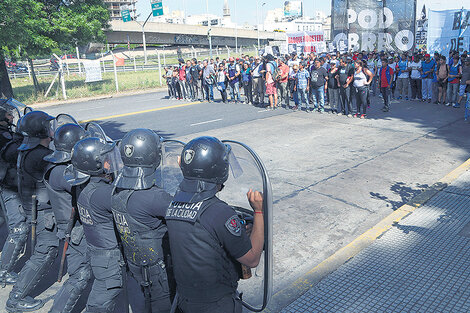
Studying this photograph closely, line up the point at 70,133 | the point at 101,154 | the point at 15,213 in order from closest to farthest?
the point at 101,154 < the point at 70,133 < the point at 15,213

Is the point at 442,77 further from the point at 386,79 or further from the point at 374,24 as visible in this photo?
the point at 374,24

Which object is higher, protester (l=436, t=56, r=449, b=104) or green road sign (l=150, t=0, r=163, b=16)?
green road sign (l=150, t=0, r=163, b=16)

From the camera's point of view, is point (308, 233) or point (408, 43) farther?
point (408, 43)

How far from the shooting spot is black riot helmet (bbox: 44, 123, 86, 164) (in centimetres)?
356

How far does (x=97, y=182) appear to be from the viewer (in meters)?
3.12

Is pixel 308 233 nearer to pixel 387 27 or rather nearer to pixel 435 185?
pixel 435 185

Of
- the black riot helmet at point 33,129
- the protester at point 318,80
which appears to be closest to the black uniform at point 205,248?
the black riot helmet at point 33,129

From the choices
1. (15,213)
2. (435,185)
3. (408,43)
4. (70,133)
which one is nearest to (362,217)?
(435,185)

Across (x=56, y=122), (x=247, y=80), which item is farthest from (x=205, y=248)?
(x=247, y=80)

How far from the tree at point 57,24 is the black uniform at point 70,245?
1528cm

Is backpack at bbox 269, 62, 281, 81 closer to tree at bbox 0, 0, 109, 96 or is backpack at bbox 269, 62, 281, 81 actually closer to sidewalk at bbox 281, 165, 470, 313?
sidewalk at bbox 281, 165, 470, 313

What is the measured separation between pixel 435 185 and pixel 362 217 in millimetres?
1804

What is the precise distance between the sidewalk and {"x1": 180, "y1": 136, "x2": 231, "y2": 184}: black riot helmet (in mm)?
1926

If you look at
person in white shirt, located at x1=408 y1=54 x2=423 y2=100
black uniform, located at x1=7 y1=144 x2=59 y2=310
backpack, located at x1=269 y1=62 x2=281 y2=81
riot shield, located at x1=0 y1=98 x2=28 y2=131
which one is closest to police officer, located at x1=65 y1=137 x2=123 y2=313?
black uniform, located at x1=7 y1=144 x2=59 y2=310
